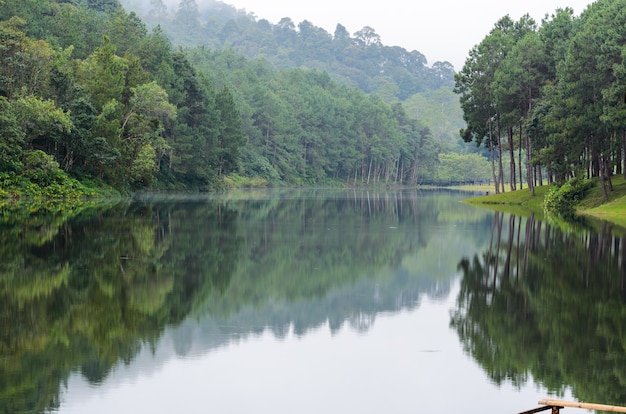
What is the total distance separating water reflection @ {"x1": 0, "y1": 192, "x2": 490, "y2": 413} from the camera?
530 inches

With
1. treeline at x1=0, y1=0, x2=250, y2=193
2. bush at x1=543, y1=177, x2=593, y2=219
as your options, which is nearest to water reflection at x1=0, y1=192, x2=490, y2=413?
treeline at x1=0, y1=0, x2=250, y2=193

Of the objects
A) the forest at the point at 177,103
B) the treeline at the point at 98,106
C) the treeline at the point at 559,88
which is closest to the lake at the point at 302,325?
the treeline at the point at 559,88

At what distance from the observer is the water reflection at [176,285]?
13461 millimetres

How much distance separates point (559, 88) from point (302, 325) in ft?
154

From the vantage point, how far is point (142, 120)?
247ft

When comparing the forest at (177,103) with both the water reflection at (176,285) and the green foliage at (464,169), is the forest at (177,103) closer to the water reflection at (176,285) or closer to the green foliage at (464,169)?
the water reflection at (176,285)

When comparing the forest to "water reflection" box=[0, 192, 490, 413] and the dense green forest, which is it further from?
"water reflection" box=[0, 192, 490, 413]

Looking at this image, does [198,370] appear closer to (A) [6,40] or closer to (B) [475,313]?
(B) [475,313]

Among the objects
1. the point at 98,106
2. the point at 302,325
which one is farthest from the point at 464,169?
the point at 302,325

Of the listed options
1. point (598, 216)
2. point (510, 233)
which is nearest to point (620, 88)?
point (598, 216)

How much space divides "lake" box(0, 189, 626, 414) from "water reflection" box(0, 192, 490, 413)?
0.20 feet

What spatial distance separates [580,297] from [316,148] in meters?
146

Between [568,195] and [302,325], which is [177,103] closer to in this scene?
[568,195]

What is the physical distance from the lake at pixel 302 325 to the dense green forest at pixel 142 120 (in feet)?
102
